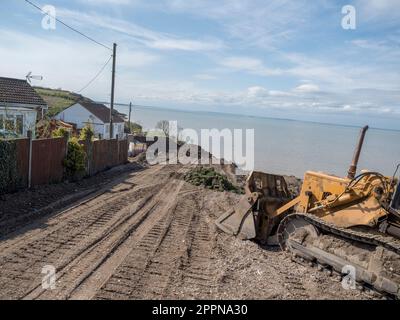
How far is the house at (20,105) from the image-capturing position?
19778mm

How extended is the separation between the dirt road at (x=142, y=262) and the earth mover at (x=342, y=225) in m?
0.38

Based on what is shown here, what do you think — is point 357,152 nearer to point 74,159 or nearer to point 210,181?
point 210,181

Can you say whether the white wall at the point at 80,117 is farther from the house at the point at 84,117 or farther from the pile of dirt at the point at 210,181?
the pile of dirt at the point at 210,181

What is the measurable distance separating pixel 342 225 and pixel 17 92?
19.9 metres

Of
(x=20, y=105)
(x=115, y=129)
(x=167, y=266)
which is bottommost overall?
(x=167, y=266)

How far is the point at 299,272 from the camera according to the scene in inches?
287

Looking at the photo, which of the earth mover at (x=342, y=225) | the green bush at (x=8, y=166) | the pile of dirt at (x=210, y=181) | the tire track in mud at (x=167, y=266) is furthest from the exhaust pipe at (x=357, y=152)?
the green bush at (x=8, y=166)

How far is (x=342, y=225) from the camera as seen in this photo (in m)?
7.21

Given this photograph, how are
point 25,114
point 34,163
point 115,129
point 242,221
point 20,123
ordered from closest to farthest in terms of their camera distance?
point 242,221
point 34,163
point 20,123
point 25,114
point 115,129

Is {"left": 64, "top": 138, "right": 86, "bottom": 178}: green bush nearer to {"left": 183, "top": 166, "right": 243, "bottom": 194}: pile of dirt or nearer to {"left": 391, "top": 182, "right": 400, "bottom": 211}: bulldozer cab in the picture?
{"left": 183, "top": 166, "right": 243, "bottom": 194}: pile of dirt

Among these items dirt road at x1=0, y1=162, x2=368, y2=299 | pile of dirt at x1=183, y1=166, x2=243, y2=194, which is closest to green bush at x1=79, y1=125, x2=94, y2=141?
pile of dirt at x1=183, y1=166, x2=243, y2=194

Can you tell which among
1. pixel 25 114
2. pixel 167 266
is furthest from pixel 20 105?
pixel 167 266

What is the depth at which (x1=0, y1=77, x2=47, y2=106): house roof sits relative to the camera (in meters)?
20.5

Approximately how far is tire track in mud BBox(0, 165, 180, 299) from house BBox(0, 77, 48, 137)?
10811 millimetres
